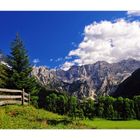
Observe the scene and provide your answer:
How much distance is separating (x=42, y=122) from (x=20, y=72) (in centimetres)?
1057

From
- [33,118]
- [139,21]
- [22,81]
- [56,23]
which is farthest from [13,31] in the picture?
[22,81]

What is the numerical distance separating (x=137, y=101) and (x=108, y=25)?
3979 millimetres

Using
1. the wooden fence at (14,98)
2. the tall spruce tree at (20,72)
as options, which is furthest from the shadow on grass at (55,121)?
the tall spruce tree at (20,72)

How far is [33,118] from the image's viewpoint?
2014 centimetres

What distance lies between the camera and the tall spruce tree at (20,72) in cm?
2806

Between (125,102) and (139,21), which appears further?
(125,102)

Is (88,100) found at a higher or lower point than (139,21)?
lower

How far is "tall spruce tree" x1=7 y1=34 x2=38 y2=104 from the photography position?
28.1m

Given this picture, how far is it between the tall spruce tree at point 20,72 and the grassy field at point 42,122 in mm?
6191

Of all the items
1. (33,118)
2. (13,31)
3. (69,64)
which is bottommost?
(33,118)

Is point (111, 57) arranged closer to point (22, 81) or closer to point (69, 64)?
point (69, 64)

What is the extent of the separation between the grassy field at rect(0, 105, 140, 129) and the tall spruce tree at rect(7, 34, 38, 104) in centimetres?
619

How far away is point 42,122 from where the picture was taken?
18.9 m

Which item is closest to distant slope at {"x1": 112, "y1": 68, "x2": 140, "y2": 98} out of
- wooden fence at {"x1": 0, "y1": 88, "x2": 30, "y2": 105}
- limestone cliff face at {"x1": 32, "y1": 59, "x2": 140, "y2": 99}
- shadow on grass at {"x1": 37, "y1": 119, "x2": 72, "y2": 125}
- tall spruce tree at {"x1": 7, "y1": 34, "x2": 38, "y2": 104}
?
limestone cliff face at {"x1": 32, "y1": 59, "x2": 140, "y2": 99}
